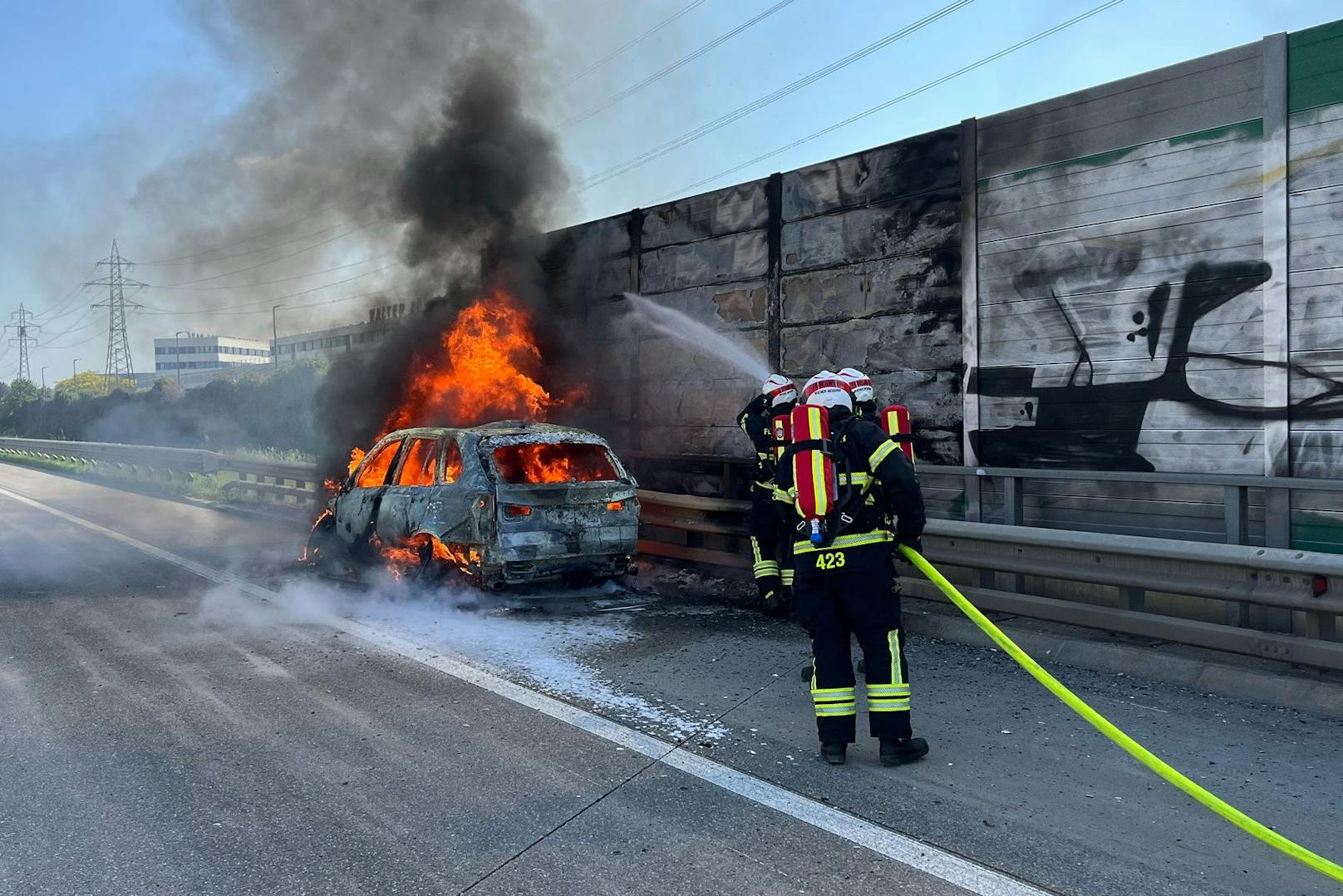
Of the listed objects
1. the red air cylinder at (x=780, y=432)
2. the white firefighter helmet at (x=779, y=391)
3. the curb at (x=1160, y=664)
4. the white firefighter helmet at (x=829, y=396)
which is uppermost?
the white firefighter helmet at (x=779, y=391)

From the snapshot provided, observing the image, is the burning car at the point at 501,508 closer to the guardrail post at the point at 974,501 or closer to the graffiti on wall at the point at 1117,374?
the guardrail post at the point at 974,501

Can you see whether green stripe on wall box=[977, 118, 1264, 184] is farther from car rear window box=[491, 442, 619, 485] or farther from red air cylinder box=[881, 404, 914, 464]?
car rear window box=[491, 442, 619, 485]

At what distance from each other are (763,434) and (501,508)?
82.0 inches

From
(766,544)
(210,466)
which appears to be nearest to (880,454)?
(766,544)

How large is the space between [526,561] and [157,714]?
2.80m

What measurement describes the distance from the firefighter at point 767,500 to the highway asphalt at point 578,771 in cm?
36

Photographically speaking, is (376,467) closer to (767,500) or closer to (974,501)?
(767,500)

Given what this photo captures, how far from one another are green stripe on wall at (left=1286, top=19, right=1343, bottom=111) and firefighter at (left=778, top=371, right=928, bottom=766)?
477 centimetres

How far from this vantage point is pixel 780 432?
20.8ft

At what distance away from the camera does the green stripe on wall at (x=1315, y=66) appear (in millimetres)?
6309

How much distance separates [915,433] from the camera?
8.90 m

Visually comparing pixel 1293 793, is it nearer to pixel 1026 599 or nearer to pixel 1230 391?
pixel 1026 599

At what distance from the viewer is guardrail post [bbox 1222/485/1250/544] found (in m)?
5.80

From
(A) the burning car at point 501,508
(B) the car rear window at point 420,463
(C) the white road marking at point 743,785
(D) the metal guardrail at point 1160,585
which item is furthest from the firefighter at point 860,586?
(B) the car rear window at point 420,463
